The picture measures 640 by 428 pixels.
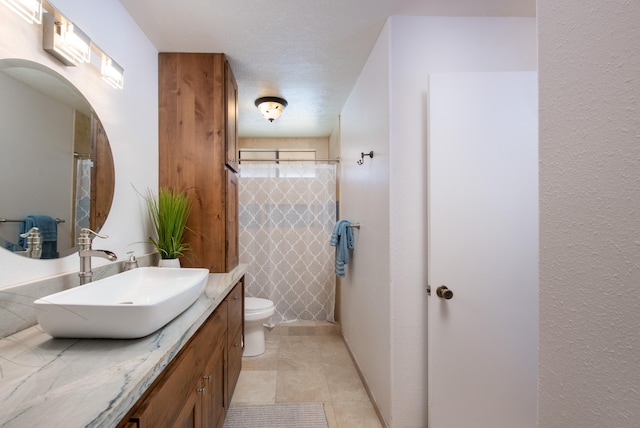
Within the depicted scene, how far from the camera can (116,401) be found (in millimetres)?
498

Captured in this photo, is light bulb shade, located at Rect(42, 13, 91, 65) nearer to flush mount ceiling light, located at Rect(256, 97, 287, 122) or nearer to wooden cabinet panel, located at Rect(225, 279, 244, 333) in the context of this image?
wooden cabinet panel, located at Rect(225, 279, 244, 333)

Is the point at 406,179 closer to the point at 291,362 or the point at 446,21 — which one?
the point at 446,21

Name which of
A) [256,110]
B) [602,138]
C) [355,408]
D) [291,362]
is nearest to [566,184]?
[602,138]

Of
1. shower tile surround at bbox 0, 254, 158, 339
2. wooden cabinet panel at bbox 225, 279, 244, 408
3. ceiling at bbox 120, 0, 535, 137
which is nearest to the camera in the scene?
shower tile surround at bbox 0, 254, 158, 339

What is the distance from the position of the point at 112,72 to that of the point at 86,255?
35.1 inches

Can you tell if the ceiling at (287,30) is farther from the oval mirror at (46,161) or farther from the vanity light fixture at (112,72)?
the oval mirror at (46,161)

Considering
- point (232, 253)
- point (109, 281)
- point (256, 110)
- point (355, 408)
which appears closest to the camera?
point (109, 281)

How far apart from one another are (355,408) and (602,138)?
1.88 m

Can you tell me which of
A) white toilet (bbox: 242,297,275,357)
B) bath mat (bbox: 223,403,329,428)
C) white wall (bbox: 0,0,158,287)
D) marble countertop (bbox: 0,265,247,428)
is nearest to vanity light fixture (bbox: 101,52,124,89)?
white wall (bbox: 0,0,158,287)

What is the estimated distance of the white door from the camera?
1.36 meters

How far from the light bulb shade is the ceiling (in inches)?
19.2

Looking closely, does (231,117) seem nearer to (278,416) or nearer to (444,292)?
(444,292)

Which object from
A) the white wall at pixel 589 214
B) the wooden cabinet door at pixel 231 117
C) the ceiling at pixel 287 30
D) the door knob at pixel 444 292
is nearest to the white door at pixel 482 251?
the door knob at pixel 444 292

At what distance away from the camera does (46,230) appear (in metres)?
0.97
